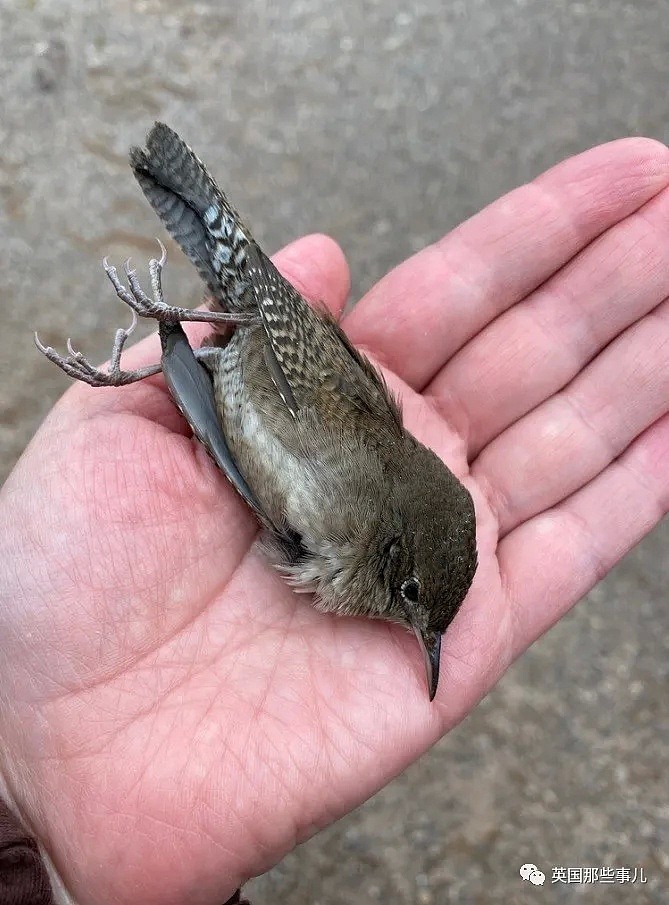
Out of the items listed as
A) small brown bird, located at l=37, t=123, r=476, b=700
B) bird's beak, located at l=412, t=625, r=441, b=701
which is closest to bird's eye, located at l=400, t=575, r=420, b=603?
small brown bird, located at l=37, t=123, r=476, b=700

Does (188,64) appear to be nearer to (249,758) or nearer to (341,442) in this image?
(341,442)

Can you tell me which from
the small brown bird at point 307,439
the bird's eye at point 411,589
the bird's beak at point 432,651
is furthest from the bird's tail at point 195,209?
the bird's beak at point 432,651

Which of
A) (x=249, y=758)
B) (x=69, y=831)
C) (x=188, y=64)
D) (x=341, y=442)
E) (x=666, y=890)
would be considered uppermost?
(x=188, y=64)

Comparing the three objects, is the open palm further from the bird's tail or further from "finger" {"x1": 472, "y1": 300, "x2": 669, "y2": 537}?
the bird's tail

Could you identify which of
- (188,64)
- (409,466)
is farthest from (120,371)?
(188,64)

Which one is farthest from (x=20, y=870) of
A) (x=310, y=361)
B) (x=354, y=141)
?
(x=354, y=141)

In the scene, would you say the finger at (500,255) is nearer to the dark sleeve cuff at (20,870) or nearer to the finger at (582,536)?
the finger at (582,536)

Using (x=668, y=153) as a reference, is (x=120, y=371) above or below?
above
